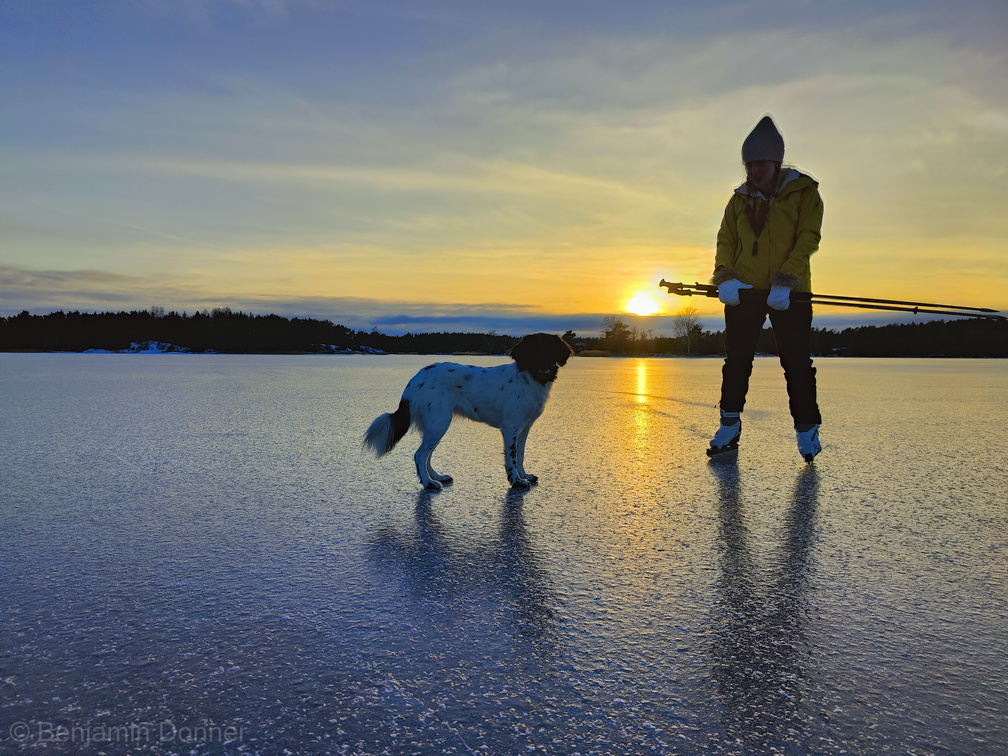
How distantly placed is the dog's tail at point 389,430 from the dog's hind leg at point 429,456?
195 mm

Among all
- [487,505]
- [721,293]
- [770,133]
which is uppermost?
[770,133]

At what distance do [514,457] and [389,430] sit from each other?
37.7 inches

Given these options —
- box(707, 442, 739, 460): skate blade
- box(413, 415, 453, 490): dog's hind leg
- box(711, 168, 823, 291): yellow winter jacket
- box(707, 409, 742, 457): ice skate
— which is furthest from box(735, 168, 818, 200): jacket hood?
box(413, 415, 453, 490): dog's hind leg

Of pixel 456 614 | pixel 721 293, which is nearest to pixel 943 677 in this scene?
pixel 456 614

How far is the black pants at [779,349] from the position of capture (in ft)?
18.4

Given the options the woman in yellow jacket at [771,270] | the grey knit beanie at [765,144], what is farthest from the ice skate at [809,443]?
the grey knit beanie at [765,144]

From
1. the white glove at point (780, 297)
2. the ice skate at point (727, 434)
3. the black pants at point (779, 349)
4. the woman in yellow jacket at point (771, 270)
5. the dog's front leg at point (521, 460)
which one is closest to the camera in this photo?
the dog's front leg at point (521, 460)

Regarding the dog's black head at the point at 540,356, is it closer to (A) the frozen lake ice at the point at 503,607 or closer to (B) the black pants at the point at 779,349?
(A) the frozen lake ice at the point at 503,607

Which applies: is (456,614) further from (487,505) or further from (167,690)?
(487,505)

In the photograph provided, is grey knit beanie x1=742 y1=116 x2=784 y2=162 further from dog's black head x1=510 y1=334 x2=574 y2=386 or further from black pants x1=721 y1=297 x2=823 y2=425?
dog's black head x1=510 y1=334 x2=574 y2=386

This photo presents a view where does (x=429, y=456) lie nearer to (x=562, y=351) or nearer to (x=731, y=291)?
(x=562, y=351)

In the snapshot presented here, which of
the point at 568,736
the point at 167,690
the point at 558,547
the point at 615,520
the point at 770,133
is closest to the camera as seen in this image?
the point at 568,736

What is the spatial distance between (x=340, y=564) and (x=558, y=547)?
3.24ft

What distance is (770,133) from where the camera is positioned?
5.45 meters
